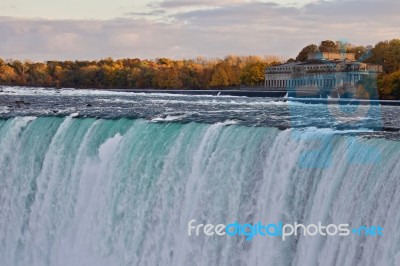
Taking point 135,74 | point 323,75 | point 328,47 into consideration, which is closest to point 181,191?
point 323,75

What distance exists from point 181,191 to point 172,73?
96896 millimetres

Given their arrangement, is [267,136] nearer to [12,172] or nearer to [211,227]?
[211,227]

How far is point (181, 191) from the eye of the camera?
56.9 ft

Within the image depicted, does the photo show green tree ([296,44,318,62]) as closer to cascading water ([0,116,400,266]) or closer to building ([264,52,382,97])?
building ([264,52,382,97])

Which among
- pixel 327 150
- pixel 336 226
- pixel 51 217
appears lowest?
pixel 51 217

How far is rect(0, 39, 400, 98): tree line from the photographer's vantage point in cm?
7531

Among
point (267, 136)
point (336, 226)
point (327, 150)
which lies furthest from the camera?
point (267, 136)

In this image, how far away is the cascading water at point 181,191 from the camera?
1288 centimetres

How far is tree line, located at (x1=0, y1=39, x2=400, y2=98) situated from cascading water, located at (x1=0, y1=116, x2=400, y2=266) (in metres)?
40.5

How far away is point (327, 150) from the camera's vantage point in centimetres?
1436

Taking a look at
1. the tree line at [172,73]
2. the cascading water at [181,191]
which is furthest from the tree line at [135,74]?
the cascading water at [181,191]

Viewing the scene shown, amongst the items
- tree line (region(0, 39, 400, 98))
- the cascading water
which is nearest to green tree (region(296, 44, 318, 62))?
tree line (region(0, 39, 400, 98))

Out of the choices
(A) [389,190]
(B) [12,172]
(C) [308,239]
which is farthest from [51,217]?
(A) [389,190]

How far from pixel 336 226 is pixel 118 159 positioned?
780cm
